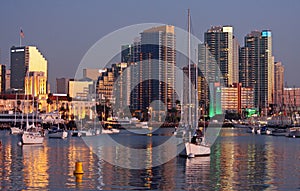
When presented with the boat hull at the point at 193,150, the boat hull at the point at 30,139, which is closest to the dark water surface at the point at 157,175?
the boat hull at the point at 193,150

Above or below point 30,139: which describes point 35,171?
below

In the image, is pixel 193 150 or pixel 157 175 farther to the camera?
pixel 193 150

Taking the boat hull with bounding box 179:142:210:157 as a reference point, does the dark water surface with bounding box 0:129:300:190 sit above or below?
below

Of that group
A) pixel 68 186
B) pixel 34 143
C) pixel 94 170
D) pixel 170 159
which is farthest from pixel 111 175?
pixel 34 143

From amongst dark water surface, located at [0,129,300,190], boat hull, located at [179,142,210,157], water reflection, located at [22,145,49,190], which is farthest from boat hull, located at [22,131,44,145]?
boat hull, located at [179,142,210,157]

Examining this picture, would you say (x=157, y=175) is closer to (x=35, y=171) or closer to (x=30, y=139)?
(x=35, y=171)

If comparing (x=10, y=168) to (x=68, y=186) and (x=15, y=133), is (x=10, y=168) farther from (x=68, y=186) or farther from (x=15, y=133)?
(x=15, y=133)

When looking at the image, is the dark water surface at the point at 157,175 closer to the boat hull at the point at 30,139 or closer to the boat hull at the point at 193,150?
the boat hull at the point at 193,150

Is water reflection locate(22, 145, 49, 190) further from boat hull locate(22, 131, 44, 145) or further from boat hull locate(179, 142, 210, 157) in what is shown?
boat hull locate(22, 131, 44, 145)

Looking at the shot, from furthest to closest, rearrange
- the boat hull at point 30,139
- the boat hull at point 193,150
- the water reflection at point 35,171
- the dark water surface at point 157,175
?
the boat hull at point 30,139, the boat hull at point 193,150, the water reflection at point 35,171, the dark water surface at point 157,175

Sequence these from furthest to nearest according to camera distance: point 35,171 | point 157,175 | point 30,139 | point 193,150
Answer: point 30,139, point 193,150, point 35,171, point 157,175

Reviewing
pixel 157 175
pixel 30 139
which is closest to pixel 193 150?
pixel 157 175

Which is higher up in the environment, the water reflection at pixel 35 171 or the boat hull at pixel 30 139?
the boat hull at pixel 30 139

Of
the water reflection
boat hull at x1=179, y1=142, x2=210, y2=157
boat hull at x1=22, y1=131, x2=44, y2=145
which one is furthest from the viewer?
boat hull at x1=22, y1=131, x2=44, y2=145
